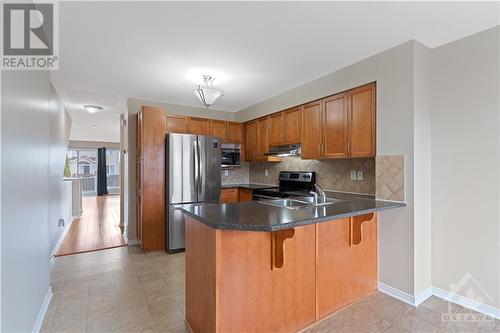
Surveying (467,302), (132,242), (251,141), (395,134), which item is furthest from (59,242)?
(467,302)

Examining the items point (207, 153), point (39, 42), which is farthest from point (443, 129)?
point (39, 42)

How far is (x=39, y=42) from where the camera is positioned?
7.41 ft

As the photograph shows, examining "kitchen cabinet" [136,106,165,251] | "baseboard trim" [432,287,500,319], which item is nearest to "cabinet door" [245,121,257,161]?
"kitchen cabinet" [136,106,165,251]

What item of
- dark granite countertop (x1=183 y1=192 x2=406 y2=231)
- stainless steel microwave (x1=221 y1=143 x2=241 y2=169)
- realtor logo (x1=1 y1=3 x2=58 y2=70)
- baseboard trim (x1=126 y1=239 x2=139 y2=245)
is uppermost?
realtor logo (x1=1 y1=3 x2=58 y2=70)

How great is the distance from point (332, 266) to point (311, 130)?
6.02 feet

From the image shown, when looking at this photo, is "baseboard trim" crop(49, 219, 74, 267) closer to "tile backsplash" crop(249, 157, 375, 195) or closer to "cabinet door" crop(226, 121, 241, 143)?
"cabinet door" crop(226, 121, 241, 143)

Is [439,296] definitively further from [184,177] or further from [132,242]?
[132,242]

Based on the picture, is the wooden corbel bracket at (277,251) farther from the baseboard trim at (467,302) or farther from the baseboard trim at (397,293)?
the baseboard trim at (467,302)

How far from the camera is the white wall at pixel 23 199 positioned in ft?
4.65

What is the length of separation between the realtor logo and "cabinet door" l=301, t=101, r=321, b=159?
2.82 meters

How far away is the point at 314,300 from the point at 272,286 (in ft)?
1.64

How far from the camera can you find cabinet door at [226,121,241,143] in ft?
16.3

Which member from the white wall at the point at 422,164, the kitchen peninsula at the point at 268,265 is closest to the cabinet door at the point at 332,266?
the kitchen peninsula at the point at 268,265

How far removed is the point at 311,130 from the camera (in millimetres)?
3443
